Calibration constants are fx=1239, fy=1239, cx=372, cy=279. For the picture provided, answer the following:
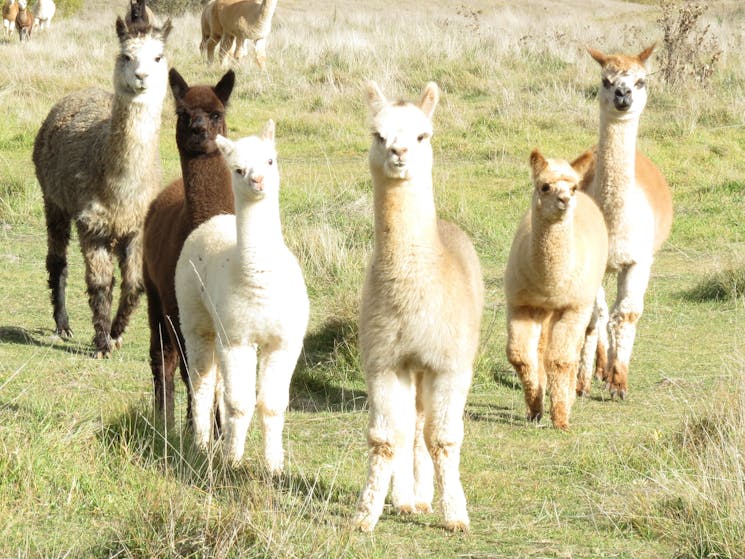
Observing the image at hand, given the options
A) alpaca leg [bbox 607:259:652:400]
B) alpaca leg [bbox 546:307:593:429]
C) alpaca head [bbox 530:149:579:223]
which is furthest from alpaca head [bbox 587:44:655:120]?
alpaca leg [bbox 546:307:593:429]

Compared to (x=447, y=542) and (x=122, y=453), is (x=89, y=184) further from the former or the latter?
(x=447, y=542)

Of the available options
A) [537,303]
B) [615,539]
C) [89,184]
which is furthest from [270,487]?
[89,184]

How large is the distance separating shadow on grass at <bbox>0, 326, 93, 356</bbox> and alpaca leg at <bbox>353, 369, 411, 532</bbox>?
3.22 m

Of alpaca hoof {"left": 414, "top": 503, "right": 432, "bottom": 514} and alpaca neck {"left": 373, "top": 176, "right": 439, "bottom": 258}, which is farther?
alpaca hoof {"left": 414, "top": 503, "right": 432, "bottom": 514}

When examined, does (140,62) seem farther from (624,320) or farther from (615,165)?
(624,320)

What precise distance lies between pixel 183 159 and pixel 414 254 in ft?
5.10

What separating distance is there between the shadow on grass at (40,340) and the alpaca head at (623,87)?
10.1 feet

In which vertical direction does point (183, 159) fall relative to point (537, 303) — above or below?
above

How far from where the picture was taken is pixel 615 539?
390 cm

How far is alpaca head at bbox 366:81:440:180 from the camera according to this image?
372 centimetres

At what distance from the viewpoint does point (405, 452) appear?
13.3ft

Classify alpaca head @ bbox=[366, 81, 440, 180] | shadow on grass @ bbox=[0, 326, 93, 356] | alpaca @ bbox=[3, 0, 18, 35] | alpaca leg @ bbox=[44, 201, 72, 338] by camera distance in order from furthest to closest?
alpaca @ bbox=[3, 0, 18, 35] < alpaca leg @ bbox=[44, 201, 72, 338] < shadow on grass @ bbox=[0, 326, 93, 356] < alpaca head @ bbox=[366, 81, 440, 180]

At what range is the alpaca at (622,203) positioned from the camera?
6.28 metres

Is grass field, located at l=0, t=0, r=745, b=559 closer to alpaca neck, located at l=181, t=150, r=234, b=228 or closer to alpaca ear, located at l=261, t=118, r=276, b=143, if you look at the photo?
alpaca neck, located at l=181, t=150, r=234, b=228
